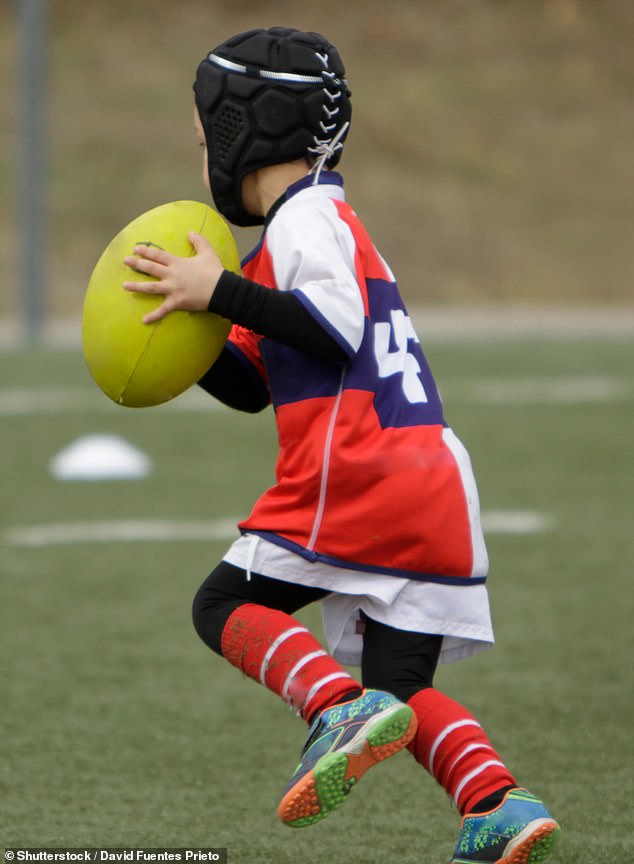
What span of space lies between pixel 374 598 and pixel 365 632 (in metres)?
0.11

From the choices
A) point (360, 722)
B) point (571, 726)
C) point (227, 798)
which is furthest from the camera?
point (571, 726)

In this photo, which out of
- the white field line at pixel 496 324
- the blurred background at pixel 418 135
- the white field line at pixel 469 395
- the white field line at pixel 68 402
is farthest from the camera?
the blurred background at pixel 418 135

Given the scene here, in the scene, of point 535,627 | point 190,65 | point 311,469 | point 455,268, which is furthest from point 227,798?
point 190,65

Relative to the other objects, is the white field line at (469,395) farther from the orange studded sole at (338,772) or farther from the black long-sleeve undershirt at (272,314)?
the orange studded sole at (338,772)

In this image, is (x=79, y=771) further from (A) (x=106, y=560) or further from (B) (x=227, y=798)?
(A) (x=106, y=560)

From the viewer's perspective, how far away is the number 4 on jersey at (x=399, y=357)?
2.87m

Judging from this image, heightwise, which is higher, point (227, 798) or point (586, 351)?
point (227, 798)

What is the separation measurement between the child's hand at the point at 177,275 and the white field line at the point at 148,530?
340cm

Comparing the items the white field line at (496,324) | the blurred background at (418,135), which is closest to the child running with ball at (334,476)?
the white field line at (496,324)

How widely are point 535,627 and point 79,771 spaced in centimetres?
180

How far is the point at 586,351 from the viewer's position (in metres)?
12.4

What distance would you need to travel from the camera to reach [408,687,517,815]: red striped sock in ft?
9.02

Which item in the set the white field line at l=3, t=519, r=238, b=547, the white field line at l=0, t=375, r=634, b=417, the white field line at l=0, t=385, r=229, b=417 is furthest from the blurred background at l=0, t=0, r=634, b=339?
the white field line at l=3, t=519, r=238, b=547

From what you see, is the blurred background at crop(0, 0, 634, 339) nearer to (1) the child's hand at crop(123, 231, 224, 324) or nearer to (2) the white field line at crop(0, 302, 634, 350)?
(2) the white field line at crop(0, 302, 634, 350)
